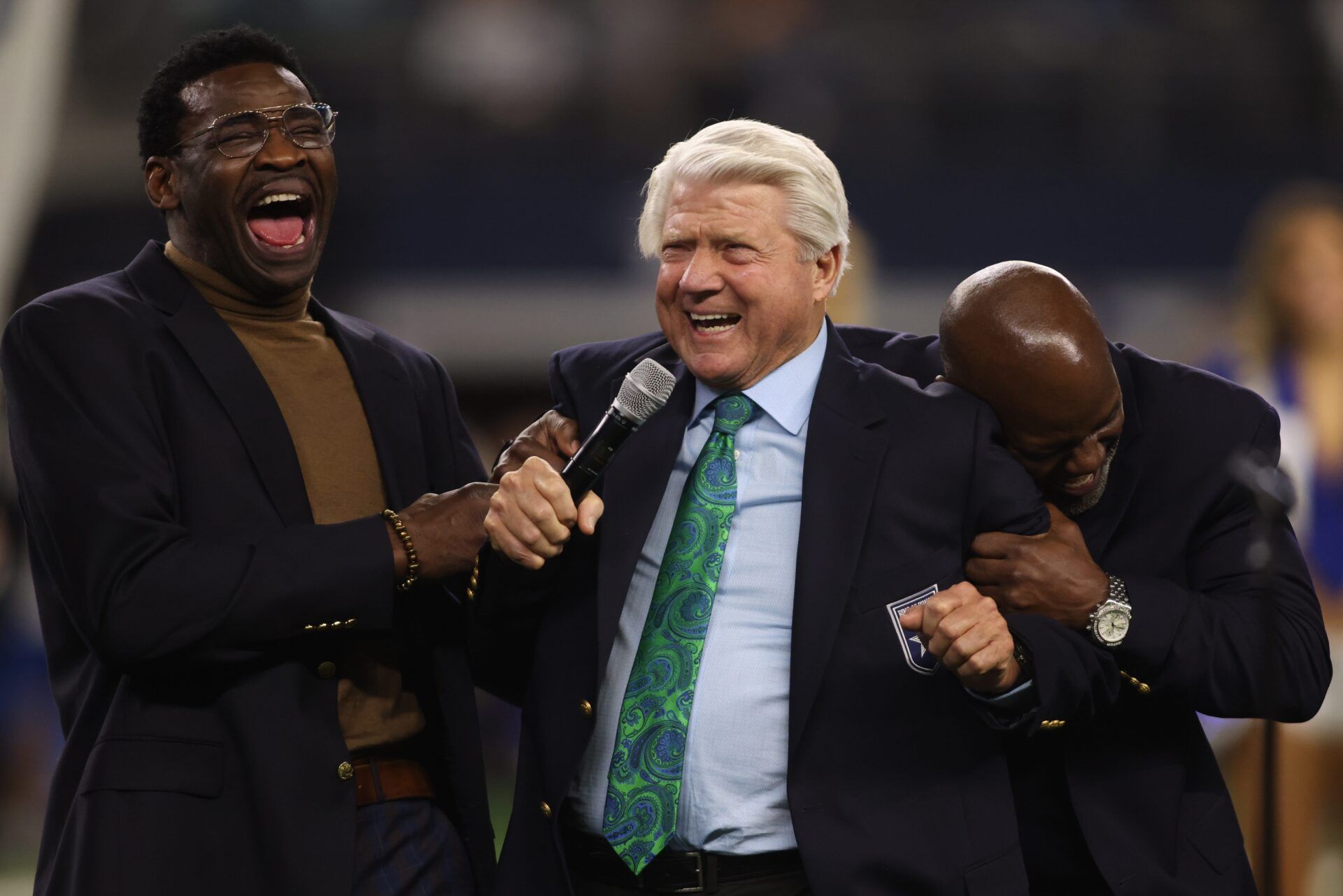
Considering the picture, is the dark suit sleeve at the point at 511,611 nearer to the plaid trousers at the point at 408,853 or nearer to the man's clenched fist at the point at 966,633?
the plaid trousers at the point at 408,853

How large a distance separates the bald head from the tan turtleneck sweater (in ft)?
3.07

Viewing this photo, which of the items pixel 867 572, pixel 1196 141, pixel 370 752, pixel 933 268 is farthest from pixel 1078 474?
pixel 1196 141

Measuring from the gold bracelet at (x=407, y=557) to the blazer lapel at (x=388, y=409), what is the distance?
6.4 inches

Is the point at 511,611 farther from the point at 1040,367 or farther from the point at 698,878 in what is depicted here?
the point at 1040,367

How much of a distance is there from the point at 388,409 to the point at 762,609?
733mm

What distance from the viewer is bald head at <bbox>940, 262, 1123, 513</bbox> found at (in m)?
2.48

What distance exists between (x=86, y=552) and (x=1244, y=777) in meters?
3.54

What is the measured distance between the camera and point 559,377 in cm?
271

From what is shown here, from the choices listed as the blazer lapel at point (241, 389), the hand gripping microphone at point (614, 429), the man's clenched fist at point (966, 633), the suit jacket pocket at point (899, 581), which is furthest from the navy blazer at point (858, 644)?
the blazer lapel at point (241, 389)

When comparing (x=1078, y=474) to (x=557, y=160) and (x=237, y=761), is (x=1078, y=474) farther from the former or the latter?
(x=557, y=160)

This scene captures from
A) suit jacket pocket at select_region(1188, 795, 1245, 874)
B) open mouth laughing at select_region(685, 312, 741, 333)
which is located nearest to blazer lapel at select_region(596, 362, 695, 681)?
open mouth laughing at select_region(685, 312, 741, 333)

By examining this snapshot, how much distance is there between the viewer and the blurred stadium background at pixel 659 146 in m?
11.1

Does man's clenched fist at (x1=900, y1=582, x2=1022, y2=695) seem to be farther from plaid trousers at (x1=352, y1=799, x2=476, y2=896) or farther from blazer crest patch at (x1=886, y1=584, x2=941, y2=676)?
plaid trousers at (x1=352, y1=799, x2=476, y2=896)

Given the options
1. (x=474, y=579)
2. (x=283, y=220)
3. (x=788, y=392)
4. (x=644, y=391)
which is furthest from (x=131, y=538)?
(x=788, y=392)
